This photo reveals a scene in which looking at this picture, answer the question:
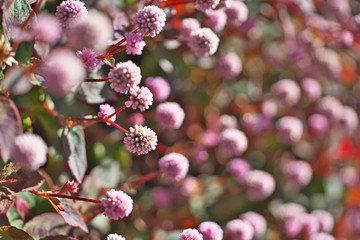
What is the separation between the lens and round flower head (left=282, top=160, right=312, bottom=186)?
1388mm

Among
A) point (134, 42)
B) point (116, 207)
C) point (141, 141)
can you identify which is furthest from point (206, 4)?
point (116, 207)

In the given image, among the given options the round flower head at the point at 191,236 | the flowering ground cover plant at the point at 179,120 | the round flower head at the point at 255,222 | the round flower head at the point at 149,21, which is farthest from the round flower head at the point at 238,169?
the round flower head at the point at 149,21

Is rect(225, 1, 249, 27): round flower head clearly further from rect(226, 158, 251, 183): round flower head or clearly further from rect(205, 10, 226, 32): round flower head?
rect(226, 158, 251, 183): round flower head

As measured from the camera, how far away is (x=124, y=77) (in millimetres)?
765

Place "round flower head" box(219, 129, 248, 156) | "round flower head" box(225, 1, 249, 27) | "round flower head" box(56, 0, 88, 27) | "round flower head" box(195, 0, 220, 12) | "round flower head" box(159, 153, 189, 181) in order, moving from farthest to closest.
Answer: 1. "round flower head" box(219, 129, 248, 156)
2. "round flower head" box(225, 1, 249, 27)
3. "round flower head" box(159, 153, 189, 181)
4. "round flower head" box(195, 0, 220, 12)
5. "round flower head" box(56, 0, 88, 27)

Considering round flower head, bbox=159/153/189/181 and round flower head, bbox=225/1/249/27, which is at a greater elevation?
round flower head, bbox=225/1/249/27

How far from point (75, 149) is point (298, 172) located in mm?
763

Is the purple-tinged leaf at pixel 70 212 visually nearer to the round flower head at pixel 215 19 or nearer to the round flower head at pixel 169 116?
the round flower head at pixel 169 116

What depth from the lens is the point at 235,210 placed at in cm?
133

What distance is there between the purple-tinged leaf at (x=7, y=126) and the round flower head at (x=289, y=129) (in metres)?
0.92

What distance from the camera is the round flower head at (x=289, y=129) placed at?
4.54ft

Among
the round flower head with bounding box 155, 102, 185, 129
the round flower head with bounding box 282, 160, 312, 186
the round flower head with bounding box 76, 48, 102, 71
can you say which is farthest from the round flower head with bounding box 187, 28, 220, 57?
the round flower head with bounding box 282, 160, 312, 186

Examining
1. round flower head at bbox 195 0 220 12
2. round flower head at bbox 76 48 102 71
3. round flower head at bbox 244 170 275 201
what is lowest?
round flower head at bbox 244 170 275 201

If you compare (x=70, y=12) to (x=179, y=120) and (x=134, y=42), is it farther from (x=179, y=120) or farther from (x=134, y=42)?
(x=179, y=120)
